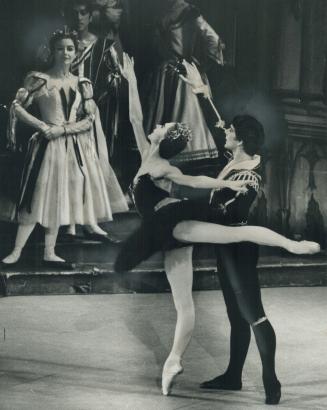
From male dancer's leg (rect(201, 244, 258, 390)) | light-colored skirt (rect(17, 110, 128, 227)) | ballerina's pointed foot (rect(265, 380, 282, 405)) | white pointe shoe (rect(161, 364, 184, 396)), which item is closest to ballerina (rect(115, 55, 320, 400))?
white pointe shoe (rect(161, 364, 184, 396))

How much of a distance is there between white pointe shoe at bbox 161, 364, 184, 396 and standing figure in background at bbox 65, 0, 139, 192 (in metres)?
1.33

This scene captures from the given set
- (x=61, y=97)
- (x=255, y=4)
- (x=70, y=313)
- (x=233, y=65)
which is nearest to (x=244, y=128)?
(x=233, y=65)

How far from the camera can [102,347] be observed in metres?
6.71

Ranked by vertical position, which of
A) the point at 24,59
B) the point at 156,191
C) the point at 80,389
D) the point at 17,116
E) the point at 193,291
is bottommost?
the point at 80,389

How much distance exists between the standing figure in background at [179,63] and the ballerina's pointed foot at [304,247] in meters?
0.87

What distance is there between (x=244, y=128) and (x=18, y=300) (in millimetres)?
2149

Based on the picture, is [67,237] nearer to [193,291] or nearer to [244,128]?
[193,291]

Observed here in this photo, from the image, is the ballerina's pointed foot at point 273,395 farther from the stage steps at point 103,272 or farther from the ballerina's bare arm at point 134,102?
the ballerina's bare arm at point 134,102

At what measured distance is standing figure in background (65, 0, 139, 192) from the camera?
6723 millimetres

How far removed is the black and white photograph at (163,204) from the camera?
6.38 m

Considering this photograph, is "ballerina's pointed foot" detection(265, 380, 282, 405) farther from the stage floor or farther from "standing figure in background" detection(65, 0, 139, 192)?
"standing figure in background" detection(65, 0, 139, 192)

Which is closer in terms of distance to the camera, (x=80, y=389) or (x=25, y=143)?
(x=80, y=389)

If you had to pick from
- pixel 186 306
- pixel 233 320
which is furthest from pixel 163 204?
pixel 233 320

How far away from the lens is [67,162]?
6910 mm
